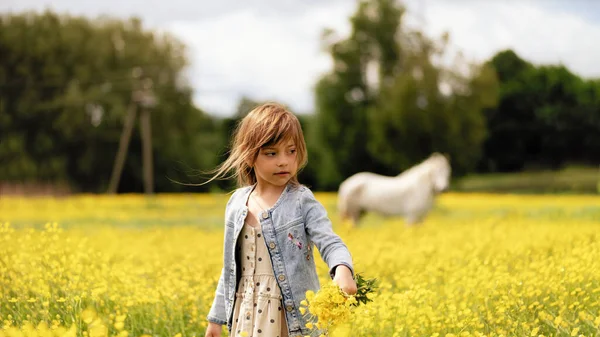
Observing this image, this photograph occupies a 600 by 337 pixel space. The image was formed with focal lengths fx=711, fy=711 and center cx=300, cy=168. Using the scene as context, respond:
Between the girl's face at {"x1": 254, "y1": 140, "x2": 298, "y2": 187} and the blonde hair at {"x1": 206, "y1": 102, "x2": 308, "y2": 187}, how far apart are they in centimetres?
3

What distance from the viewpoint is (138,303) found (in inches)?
196

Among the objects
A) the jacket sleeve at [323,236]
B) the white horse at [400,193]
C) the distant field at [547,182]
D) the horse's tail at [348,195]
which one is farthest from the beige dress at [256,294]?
the distant field at [547,182]

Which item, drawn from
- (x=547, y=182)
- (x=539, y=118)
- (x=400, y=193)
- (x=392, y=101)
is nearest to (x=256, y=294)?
(x=400, y=193)

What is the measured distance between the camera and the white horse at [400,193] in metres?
13.1

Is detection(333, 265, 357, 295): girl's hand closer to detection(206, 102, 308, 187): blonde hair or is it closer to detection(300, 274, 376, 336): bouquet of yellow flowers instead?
detection(300, 274, 376, 336): bouquet of yellow flowers

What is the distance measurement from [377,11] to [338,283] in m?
39.5

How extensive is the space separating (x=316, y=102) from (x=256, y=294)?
38771 millimetres

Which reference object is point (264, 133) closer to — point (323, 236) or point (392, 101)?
point (323, 236)

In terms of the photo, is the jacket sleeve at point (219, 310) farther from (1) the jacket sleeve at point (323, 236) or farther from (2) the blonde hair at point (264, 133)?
(1) the jacket sleeve at point (323, 236)

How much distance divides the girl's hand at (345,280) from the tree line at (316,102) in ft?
85.2

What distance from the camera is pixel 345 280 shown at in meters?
3.15

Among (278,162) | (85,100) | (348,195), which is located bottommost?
(348,195)

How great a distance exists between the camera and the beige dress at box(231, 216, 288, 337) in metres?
3.48

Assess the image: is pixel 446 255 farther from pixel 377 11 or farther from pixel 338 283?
pixel 377 11
